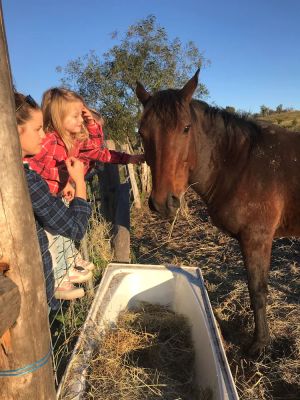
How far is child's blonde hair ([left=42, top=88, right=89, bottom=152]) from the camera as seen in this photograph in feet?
8.64

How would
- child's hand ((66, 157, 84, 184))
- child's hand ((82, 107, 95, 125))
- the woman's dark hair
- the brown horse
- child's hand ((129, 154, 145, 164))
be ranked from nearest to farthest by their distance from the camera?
1. the woman's dark hair
2. child's hand ((66, 157, 84, 184))
3. the brown horse
4. child's hand ((82, 107, 95, 125))
5. child's hand ((129, 154, 145, 164))

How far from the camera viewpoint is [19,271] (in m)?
1.09

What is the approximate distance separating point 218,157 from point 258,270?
3.50ft

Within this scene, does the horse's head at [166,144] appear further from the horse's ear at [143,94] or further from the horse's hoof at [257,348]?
the horse's hoof at [257,348]

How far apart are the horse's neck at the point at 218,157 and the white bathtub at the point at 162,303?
32.2 inches

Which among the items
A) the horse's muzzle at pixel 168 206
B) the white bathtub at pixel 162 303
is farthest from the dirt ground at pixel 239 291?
the horse's muzzle at pixel 168 206

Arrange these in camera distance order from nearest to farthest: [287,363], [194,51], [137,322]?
[287,363] → [137,322] → [194,51]

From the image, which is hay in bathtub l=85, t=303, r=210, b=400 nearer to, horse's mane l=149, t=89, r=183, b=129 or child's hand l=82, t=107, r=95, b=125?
horse's mane l=149, t=89, r=183, b=129

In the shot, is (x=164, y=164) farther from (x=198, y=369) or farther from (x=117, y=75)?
(x=117, y=75)

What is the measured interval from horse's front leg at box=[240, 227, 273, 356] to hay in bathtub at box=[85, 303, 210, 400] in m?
0.65

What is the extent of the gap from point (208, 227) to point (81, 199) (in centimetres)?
434

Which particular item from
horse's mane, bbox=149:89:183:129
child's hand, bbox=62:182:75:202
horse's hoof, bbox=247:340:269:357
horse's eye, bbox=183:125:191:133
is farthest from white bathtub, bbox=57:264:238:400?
horse's mane, bbox=149:89:183:129

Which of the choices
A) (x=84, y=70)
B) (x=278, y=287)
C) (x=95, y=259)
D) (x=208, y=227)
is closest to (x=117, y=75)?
(x=84, y=70)

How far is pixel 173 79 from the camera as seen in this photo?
39.1 feet
